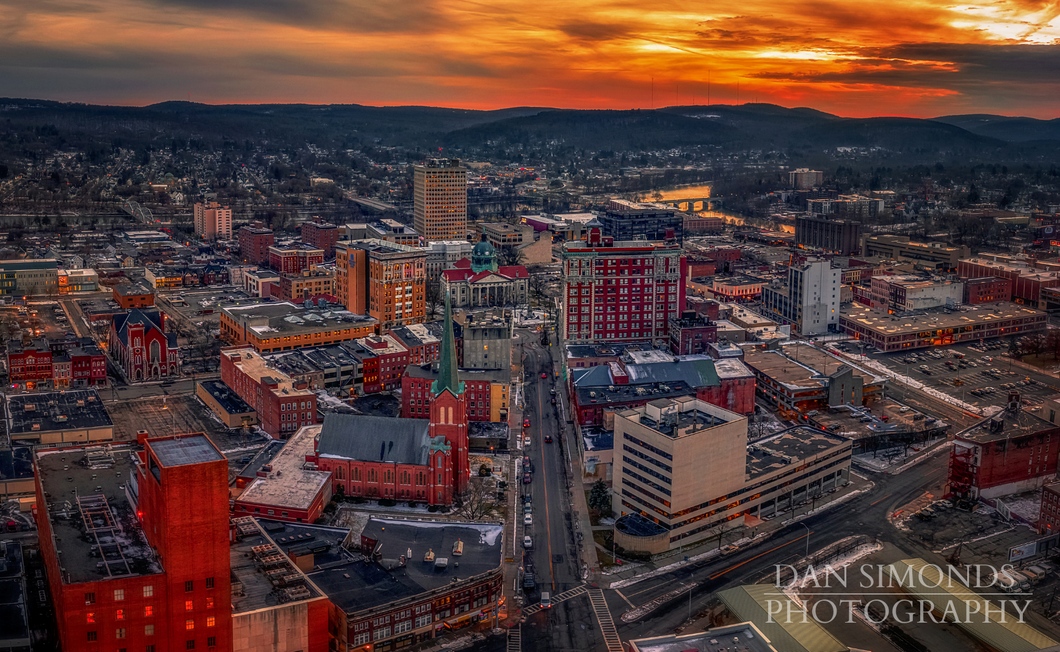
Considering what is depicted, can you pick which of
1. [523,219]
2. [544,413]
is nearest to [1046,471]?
[544,413]

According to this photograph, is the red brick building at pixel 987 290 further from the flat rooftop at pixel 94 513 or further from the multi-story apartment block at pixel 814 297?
the flat rooftop at pixel 94 513

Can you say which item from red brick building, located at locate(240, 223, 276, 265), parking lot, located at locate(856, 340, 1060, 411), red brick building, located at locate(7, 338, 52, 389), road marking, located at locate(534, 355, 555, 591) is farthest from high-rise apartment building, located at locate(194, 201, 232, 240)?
parking lot, located at locate(856, 340, 1060, 411)

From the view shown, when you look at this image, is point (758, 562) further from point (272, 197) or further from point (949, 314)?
point (272, 197)

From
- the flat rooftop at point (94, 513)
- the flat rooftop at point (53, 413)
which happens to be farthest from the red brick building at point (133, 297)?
the flat rooftop at point (94, 513)

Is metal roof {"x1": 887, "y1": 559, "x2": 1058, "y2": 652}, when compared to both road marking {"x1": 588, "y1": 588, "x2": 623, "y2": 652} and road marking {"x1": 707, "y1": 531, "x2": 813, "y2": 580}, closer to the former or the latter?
road marking {"x1": 707, "y1": 531, "x2": 813, "y2": 580}

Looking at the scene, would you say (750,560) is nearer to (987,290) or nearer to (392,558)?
(392,558)

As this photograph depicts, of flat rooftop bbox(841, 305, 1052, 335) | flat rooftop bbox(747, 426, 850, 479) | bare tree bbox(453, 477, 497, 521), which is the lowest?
bare tree bbox(453, 477, 497, 521)

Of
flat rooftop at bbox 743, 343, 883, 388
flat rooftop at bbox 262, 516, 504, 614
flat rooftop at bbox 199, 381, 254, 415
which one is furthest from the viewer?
flat rooftop at bbox 743, 343, 883, 388
